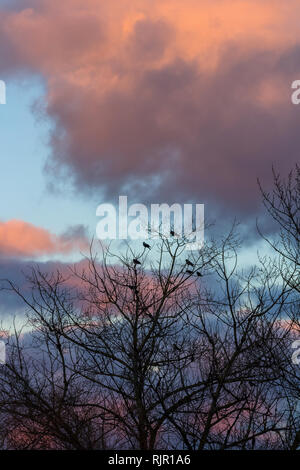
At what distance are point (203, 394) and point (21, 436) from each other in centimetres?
377

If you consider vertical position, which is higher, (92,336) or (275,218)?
(275,218)

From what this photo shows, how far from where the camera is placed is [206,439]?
1300 cm

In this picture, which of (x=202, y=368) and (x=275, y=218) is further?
(x=275, y=218)

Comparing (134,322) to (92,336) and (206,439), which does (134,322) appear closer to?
(92,336)

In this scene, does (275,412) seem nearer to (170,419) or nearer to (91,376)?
(170,419)

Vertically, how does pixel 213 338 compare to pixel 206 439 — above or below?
above

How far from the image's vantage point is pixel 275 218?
574 inches

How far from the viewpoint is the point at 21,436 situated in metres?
13.5

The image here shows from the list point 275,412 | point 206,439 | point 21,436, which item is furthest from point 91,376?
point 275,412

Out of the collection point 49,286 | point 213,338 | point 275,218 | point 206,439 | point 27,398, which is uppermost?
point 275,218

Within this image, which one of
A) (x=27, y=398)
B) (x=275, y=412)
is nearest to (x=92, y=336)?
(x=27, y=398)

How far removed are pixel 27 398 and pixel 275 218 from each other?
644 centimetres

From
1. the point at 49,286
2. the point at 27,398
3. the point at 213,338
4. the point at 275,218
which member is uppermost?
the point at 275,218

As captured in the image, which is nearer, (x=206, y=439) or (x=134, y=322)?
(x=206, y=439)
